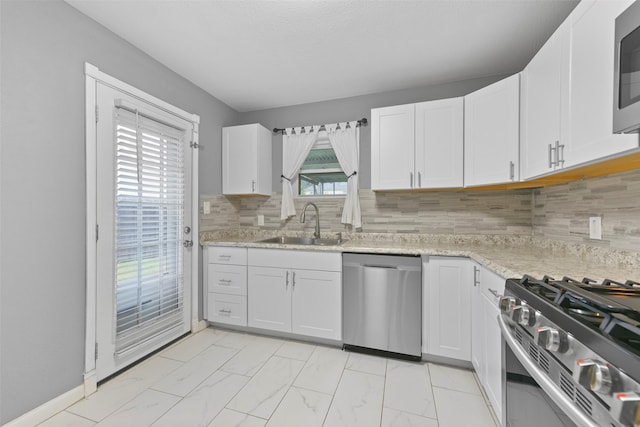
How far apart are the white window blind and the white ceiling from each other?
637 mm

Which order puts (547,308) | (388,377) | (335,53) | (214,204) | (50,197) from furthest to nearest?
(214,204) → (335,53) → (388,377) → (50,197) → (547,308)

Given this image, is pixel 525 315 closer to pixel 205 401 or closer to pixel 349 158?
pixel 205 401

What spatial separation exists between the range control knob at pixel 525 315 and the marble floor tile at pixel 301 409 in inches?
47.7

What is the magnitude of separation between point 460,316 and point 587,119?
57.1 inches

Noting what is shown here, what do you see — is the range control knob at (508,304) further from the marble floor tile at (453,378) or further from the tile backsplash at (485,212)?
the marble floor tile at (453,378)

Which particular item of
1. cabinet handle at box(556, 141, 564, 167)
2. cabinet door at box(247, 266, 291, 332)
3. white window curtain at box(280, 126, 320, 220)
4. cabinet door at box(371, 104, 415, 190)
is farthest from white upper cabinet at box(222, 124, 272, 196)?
cabinet handle at box(556, 141, 564, 167)

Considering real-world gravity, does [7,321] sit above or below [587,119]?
below

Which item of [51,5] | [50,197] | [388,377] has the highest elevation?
[51,5]

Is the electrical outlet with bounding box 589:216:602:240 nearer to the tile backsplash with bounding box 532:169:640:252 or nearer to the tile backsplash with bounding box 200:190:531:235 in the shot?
the tile backsplash with bounding box 532:169:640:252

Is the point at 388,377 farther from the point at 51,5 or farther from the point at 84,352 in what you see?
the point at 51,5

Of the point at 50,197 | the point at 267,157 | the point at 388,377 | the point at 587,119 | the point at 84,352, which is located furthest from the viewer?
the point at 267,157

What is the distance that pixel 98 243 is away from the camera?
69.8 inches

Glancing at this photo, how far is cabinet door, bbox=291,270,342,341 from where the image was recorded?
2281 millimetres

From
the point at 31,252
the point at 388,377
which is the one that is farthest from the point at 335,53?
the point at 388,377
